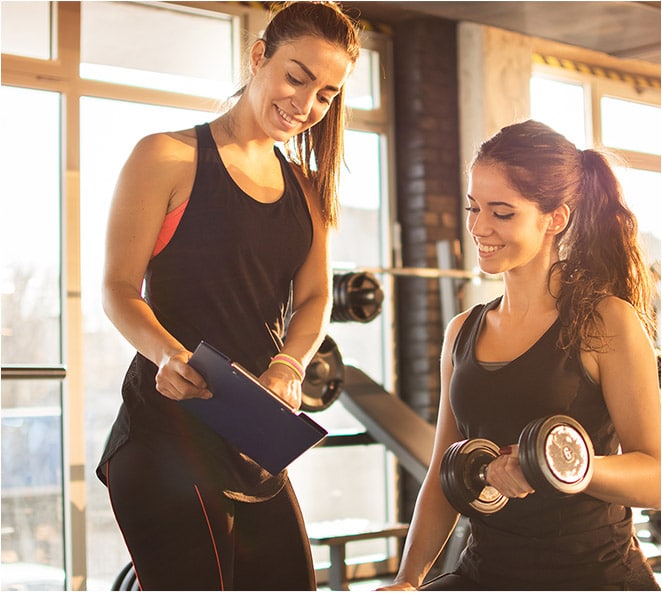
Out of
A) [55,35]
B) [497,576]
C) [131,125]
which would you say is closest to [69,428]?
[131,125]

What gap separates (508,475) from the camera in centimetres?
137

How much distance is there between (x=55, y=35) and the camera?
466 centimetres

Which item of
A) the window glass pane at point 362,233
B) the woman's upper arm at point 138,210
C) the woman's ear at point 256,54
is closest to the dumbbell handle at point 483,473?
the woman's upper arm at point 138,210

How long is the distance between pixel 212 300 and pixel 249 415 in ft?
0.75

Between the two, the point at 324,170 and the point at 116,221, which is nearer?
the point at 116,221

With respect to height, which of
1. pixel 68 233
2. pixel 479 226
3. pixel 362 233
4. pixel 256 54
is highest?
pixel 362 233

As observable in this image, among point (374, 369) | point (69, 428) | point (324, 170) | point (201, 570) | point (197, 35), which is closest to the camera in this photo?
point (201, 570)

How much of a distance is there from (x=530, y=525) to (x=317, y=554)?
3.97 m

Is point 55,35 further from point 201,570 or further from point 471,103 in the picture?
point 201,570

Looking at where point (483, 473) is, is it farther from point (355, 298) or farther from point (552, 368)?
point (355, 298)

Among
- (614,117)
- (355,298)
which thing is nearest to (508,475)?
(355,298)

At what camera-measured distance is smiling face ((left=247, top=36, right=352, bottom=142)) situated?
1.63 meters

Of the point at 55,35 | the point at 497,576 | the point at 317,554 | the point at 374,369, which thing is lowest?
the point at 317,554

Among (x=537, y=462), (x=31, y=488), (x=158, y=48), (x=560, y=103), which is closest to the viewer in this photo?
(x=537, y=462)
